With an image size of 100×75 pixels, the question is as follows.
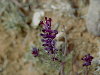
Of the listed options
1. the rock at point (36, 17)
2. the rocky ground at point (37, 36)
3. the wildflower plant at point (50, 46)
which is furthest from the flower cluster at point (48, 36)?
the rock at point (36, 17)

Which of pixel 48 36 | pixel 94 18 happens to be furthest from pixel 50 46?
pixel 94 18

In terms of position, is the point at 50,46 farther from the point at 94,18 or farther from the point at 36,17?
the point at 36,17

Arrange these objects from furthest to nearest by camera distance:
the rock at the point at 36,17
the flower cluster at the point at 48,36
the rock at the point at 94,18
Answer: the rock at the point at 36,17
the rock at the point at 94,18
the flower cluster at the point at 48,36

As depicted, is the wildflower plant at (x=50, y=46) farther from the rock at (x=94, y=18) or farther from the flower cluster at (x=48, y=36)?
the rock at (x=94, y=18)

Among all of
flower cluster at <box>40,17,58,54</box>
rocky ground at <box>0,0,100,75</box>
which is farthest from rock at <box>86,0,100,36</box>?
flower cluster at <box>40,17,58,54</box>

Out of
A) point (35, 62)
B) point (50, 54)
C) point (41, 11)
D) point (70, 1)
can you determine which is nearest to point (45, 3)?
point (41, 11)

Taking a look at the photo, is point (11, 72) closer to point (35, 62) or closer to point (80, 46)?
point (35, 62)

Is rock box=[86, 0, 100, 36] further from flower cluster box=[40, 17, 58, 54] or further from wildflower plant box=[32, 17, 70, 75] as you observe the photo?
flower cluster box=[40, 17, 58, 54]

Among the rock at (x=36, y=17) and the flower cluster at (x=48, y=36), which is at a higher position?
the rock at (x=36, y=17)
